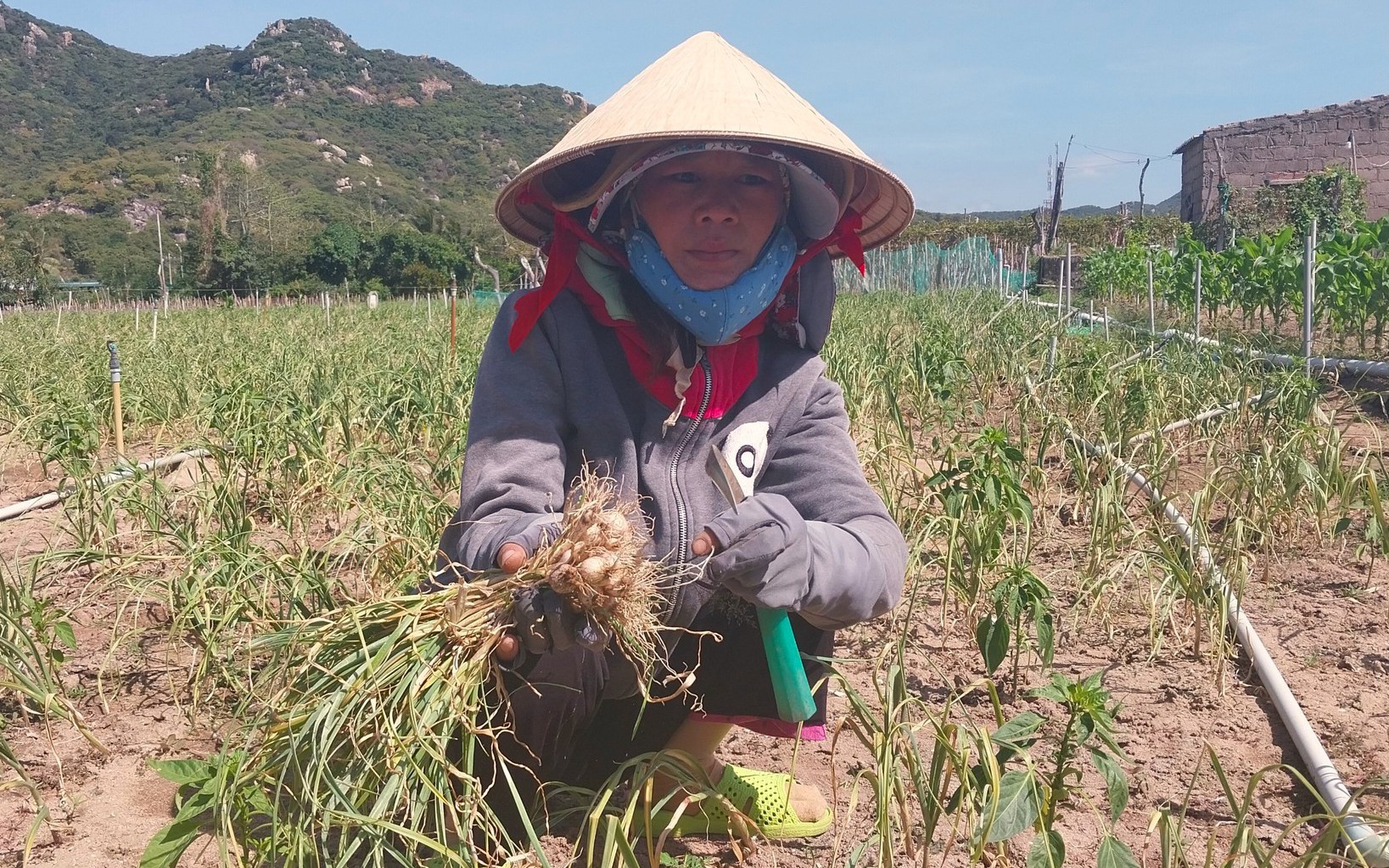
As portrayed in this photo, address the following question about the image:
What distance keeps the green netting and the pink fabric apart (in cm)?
1836

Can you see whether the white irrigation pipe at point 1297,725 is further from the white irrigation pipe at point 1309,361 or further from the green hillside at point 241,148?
the green hillside at point 241,148

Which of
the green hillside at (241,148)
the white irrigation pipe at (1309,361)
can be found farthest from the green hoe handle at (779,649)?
the green hillside at (241,148)

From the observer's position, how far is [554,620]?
3.87 ft

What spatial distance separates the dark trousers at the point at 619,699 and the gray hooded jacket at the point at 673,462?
0.28ft

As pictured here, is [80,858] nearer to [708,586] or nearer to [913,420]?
[708,586]

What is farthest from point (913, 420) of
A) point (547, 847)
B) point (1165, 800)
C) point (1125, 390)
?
point (547, 847)

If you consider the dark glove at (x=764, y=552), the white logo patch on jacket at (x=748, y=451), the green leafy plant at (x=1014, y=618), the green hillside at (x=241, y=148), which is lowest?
the green leafy plant at (x=1014, y=618)

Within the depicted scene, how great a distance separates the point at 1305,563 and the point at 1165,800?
139 cm

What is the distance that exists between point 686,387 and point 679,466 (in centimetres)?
12

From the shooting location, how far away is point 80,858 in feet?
4.65

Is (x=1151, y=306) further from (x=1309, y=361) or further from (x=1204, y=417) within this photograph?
(x=1204, y=417)

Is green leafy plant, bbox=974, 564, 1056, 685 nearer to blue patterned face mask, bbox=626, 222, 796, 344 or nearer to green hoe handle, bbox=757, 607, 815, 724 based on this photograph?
green hoe handle, bbox=757, 607, 815, 724

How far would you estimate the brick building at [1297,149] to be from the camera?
21531mm

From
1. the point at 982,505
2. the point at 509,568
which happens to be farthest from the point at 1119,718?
the point at 509,568
